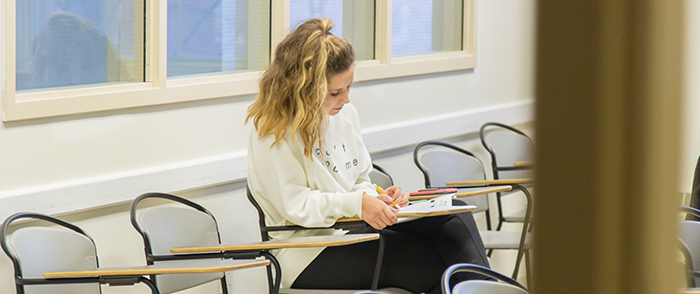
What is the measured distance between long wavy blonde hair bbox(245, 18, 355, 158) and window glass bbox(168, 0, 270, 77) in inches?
22.7

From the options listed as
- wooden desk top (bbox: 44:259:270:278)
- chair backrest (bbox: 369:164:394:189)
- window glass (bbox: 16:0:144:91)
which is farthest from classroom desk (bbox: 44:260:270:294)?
chair backrest (bbox: 369:164:394:189)

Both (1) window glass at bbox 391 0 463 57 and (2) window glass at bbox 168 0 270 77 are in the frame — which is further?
(1) window glass at bbox 391 0 463 57

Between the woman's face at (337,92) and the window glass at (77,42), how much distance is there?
0.78 meters

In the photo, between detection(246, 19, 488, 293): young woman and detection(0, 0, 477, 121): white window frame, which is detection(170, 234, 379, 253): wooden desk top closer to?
detection(246, 19, 488, 293): young woman

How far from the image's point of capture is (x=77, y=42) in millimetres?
2623

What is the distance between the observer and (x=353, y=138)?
2898 mm

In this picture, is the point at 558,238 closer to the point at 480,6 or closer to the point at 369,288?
the point at 369,288

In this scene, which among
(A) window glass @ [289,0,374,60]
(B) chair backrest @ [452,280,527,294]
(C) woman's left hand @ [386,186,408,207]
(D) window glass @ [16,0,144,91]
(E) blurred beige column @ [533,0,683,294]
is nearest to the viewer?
(E) blurred beige column @ [533,0,683,294]

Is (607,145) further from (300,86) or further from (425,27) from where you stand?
(425,27)

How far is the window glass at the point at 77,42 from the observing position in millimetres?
2467

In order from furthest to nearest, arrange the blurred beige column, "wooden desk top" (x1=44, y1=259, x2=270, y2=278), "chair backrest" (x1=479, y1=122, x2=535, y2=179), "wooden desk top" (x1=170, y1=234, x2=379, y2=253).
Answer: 1. "chair backrest" (x1=479, y1=122, x2=535, y2=179)
2. "wooden desk top" (x1=170, y1=234, x2=379, y2=253)
3. "wooden desk top" (x1=44, y1=259, x2=270, y2=278)
4. the blurred beige column

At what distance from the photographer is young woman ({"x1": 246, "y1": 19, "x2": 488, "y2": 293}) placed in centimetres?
258

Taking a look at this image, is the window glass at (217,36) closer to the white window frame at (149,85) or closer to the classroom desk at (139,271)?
the white window frame at (149,85)

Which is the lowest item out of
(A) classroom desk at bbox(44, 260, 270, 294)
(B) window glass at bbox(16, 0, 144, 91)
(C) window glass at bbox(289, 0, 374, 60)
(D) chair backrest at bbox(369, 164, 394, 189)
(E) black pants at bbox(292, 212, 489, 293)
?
(E) black pants at bbox(292, 212, 489, 293)
